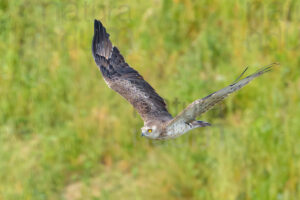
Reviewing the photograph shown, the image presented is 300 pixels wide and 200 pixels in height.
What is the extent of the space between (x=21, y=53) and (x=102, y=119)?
2242 millimetres

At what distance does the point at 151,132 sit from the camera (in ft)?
20.4

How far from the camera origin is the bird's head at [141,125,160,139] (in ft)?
20.3

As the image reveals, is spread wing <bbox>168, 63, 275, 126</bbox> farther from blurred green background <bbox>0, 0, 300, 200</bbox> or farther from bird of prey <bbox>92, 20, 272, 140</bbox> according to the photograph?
blurred green background <bbox>0, 0, 300, 200</bbox>

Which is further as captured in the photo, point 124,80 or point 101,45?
point 101,45

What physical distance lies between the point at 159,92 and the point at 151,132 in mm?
3450

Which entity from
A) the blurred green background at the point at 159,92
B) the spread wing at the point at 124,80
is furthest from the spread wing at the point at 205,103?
the blurred green background at the point at 159,92

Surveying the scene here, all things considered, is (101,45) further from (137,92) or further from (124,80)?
(137,92)

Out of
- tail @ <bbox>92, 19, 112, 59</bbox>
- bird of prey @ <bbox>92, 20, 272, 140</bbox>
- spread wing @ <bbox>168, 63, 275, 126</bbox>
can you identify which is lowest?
spread wing @ <bbox>168, 63, 275, 126</bbox>

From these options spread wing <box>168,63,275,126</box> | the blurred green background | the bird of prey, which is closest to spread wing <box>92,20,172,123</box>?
the bird of prey

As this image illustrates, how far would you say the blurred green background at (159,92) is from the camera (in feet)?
27.4

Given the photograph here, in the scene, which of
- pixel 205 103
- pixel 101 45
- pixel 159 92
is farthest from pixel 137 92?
pixel 159 92

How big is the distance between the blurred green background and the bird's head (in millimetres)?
2151

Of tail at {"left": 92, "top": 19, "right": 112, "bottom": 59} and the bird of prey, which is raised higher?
tail at {"left": 92, "top": 19, "right": 112, "bottom": 59}

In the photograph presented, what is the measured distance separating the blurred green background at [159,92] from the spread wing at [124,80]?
4.93ft
